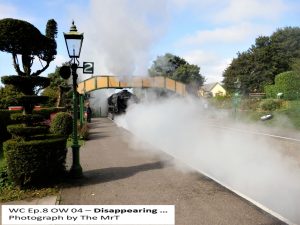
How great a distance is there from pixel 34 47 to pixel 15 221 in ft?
14.7

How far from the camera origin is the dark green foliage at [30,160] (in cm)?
789

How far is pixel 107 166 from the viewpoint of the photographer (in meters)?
10.9

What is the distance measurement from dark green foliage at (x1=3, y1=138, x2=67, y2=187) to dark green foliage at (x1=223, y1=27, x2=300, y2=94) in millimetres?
56776

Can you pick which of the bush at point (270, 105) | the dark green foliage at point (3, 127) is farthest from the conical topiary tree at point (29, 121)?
the bush at point (270, 105)

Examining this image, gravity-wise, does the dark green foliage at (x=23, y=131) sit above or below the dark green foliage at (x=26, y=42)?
below

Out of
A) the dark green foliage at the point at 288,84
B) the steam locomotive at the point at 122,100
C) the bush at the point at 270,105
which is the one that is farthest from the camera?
the dark green foliage at the point at 288,84

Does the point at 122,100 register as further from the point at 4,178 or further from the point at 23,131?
the point at 23,131

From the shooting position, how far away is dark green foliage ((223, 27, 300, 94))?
63125mm

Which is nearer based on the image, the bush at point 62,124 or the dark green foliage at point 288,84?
the bush at point 62,124

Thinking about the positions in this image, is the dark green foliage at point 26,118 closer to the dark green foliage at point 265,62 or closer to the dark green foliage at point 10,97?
the dark green foliage at point 10,97

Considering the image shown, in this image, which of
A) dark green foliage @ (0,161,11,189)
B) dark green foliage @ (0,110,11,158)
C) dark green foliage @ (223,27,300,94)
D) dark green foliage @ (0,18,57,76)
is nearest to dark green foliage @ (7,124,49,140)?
dark green foliage @ (0,161,11,189)

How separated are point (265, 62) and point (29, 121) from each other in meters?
60.6

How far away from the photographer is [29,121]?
858cm

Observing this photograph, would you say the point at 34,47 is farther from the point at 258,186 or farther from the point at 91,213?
the point at 258,186
